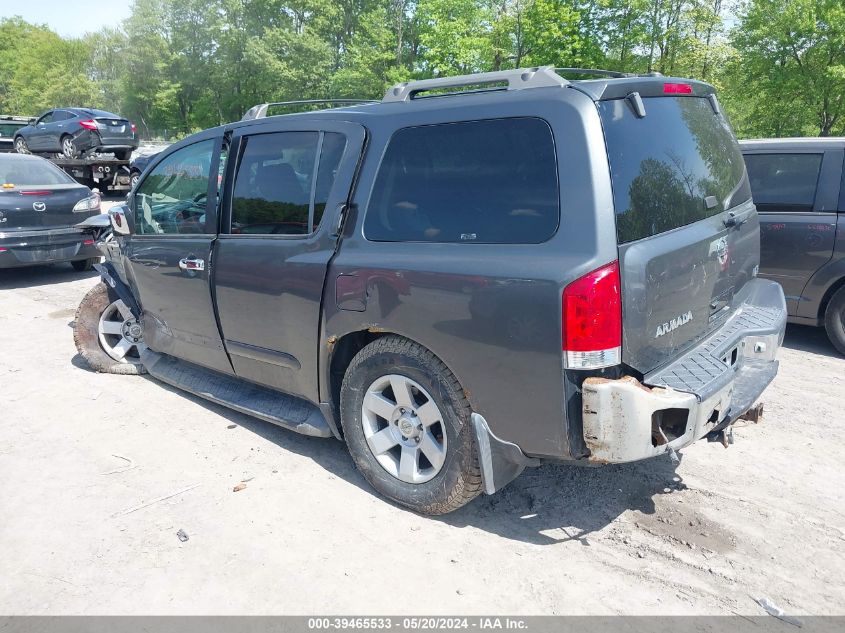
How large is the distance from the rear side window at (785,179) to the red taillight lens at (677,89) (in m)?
3.09

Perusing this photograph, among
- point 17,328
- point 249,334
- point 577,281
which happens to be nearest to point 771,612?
point 577,281

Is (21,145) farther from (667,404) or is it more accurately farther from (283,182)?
(667,404)

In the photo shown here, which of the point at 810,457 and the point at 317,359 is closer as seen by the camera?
the point at 317,359

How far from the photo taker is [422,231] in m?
2.95

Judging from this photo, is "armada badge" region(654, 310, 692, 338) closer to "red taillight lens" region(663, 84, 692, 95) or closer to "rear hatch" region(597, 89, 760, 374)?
"rear hatch" region(597, 89, 760, 374)

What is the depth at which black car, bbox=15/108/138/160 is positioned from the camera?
17.5 metres

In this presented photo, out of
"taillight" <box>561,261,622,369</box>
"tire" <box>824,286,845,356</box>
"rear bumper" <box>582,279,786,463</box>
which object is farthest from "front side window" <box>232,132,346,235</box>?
"tire" <box>824,286,845,356</box>

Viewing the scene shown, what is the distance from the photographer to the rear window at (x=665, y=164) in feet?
8.42

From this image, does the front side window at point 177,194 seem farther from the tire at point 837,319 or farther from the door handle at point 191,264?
the tire at point 837,319

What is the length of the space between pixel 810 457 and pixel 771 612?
1.57 meters

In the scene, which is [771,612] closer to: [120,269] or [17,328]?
[120,269]

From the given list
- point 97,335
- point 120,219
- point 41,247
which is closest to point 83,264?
point 41,247

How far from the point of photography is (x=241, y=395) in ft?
13.4

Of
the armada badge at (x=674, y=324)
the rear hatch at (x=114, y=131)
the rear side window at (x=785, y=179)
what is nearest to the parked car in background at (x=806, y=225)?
the rear side window at (x=785, y=179)
